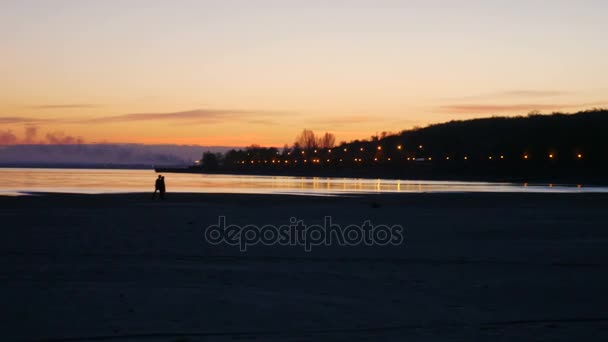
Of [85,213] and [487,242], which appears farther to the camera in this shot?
[85,213]

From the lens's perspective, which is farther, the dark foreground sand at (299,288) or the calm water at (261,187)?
the calm water at (261,187)

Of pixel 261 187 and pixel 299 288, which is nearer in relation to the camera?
pixel 299 288

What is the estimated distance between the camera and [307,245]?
21.2 m

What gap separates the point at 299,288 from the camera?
13.6 meters

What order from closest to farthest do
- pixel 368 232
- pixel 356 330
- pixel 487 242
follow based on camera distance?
pixel 356 330
pixel 487 242
pixel 368 232

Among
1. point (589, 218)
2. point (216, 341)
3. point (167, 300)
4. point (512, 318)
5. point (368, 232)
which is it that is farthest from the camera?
point (589, 218)

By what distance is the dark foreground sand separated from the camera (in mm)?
10070

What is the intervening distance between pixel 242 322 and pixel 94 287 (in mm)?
3937

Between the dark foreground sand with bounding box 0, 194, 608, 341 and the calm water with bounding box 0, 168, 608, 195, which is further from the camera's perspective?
the calm water with bounding box 0, 168, 608, 195

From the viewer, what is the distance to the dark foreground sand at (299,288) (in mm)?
10070

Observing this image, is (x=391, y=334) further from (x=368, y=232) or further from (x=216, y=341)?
(x=368, y=232)

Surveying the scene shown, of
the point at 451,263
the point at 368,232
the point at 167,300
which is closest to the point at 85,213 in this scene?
the point at 368,232

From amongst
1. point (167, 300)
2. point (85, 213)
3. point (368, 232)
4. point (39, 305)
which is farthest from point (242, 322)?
point (85, 213)

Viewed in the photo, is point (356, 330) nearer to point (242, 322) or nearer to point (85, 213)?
point (242, 322)
